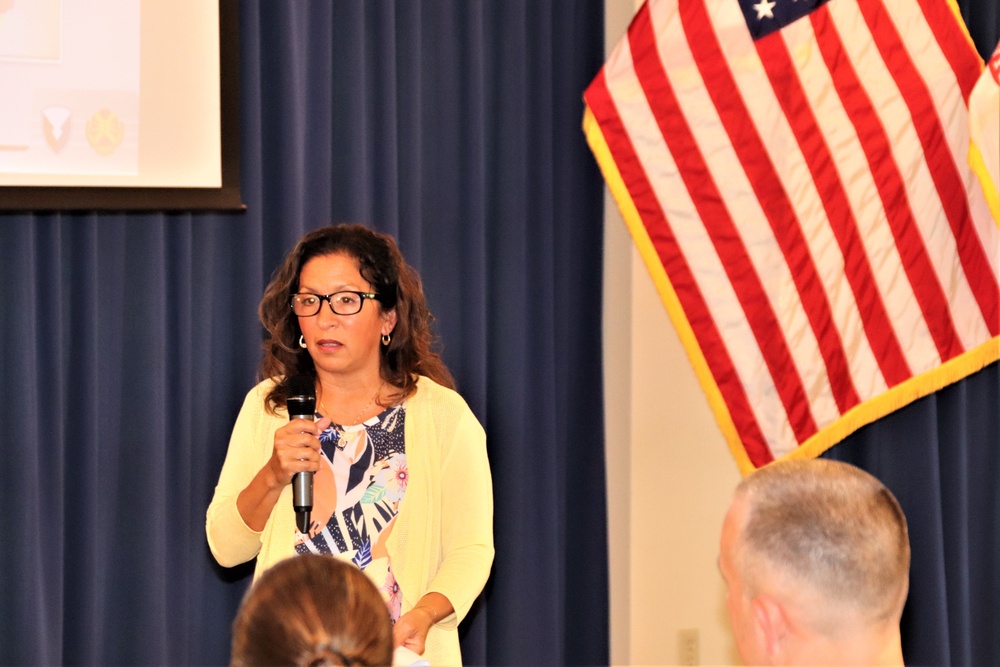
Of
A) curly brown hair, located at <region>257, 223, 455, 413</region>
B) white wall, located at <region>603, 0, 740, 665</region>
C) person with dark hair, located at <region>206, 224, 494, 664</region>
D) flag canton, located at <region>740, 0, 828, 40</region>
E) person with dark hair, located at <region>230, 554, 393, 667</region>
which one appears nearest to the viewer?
person with dark hair, located at <region>230, 554, 393, 667</region>

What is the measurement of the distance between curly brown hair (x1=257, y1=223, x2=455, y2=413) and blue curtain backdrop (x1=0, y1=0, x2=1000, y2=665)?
0.75 m

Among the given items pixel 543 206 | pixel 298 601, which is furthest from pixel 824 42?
pixel 298 601

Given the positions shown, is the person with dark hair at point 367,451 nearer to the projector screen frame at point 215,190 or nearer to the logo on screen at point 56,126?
the projector screen frame at point 215,190

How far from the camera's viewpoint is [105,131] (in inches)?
123

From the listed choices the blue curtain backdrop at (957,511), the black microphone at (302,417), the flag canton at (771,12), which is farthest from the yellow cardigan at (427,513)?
the flag canton at (771,12)

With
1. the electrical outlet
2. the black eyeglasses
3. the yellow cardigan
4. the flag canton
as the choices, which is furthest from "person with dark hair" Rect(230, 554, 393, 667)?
the electrical outlet

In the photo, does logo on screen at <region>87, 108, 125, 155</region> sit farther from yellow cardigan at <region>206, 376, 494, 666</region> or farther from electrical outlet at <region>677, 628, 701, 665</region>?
electrical outlet at <region>677, 628, 701, 665</region>

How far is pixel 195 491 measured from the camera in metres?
3.27

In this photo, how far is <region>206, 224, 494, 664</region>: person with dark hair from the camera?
7.94 feet

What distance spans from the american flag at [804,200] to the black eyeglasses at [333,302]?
136cm

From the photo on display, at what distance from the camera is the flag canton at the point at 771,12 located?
3.37m

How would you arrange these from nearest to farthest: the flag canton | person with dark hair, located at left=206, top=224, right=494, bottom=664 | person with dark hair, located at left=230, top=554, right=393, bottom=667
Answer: person with dark hair, located at left=230, top=554, right=393, bottom=667 → person with dark hair, located at left=206, top=224, right=494, bottom=664 → the flag canton

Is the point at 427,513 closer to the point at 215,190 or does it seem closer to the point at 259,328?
the point at 259,328

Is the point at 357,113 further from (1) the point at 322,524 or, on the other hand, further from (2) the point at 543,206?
(1) the point at 322,524
